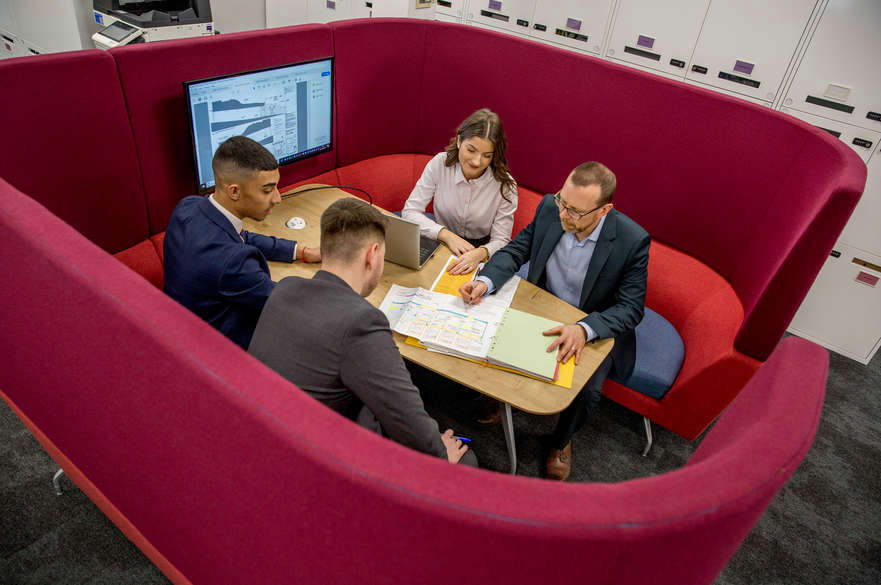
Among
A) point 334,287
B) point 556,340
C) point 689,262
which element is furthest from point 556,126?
point 334,287

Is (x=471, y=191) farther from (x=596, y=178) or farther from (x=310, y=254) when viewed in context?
(x=310, y=254)

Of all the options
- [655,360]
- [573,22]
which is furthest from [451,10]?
[655,360]

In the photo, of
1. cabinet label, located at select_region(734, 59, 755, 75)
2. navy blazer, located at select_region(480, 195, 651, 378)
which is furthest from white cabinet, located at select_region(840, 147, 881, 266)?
navy blazer, located at select_region(480, 195, 651, 378)

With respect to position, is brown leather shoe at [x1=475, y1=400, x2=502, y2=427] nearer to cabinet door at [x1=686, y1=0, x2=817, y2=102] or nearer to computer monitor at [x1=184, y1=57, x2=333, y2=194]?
computer monitor at [x1=184, y1=57, x2=333, y2=194]

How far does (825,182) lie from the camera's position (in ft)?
6.42

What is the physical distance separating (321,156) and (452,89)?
0.84 m

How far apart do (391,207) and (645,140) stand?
147 cm

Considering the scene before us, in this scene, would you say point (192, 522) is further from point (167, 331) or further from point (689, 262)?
point (689, 262)

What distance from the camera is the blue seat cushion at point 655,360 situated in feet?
7.48

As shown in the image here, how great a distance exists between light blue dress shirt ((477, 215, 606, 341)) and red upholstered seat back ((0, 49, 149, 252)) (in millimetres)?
1692

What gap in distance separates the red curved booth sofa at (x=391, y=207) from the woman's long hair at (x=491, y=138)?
53 cm

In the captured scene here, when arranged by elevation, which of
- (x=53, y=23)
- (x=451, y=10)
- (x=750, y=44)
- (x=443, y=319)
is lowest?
(x=443, y=319)

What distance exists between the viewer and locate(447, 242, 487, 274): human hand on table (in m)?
2.04

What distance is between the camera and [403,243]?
200 centimetres
